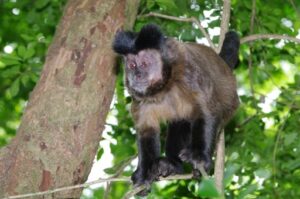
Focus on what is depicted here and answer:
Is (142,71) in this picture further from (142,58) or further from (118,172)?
(118,172)

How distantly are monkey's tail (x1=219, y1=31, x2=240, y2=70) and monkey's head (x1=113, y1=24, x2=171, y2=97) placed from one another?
1055mm

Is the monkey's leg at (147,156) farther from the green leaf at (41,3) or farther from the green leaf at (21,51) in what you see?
the green leaf at (41,3)

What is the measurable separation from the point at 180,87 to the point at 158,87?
21cm

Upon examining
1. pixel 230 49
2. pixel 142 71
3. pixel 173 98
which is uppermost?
pixel 142 71

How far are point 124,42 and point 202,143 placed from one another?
921 millimetres

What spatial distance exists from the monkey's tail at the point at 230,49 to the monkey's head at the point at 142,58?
3.46 feet

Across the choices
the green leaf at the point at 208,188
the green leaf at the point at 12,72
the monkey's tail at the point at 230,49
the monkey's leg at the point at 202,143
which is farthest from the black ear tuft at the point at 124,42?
the green leaf at the point at 208,188

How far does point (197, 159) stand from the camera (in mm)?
4387

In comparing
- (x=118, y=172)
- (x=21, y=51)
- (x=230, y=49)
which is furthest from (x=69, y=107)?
(x=230, y=49)

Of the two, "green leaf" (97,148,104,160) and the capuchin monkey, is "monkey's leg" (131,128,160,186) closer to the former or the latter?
the capuchin monkey

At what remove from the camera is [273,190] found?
16.1 feet

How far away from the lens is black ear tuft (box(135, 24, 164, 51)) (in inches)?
171

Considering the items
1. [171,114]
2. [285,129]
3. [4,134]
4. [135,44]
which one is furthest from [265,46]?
[4,134]

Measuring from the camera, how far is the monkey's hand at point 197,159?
169 inches
